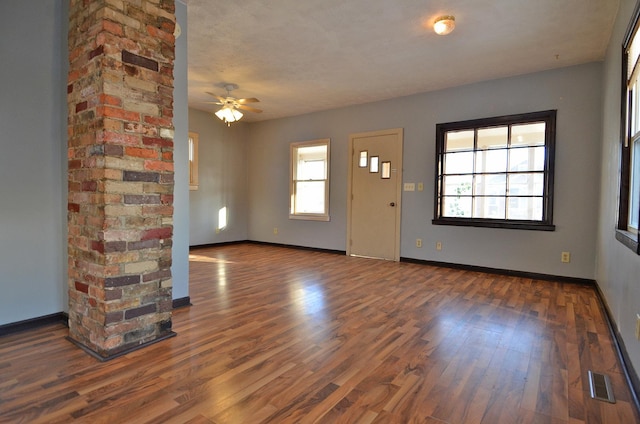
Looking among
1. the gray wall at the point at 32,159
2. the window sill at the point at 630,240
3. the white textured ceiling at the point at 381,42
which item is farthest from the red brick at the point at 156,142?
the window sill at the point at 630,240

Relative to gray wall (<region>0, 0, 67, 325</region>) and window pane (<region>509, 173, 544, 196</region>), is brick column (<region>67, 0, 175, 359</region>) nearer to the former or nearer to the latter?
gray wall (<region>0, 0, 67, 325</region>)

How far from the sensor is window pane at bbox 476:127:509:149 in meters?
4.53

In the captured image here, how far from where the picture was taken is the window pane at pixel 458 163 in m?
4.80

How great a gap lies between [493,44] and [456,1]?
1.00 meters

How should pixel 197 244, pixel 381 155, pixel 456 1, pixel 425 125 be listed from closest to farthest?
pixel 456 1
pixel 425 125
pixel 381 155
pixel 197 244

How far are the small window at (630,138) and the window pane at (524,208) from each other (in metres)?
1.72

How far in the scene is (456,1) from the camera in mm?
2775

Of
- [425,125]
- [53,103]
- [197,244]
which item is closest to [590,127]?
[425,125]

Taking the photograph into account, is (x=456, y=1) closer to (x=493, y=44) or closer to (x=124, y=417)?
(x=493, y=44)

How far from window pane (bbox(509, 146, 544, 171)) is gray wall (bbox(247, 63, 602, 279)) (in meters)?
0.20

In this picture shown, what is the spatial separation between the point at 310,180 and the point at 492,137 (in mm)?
3200

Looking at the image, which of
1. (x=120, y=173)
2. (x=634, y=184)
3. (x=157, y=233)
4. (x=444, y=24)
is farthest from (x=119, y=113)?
(x=634, y=184)

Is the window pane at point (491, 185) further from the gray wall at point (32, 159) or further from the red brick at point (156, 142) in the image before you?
the gray wall at point (32, 159)

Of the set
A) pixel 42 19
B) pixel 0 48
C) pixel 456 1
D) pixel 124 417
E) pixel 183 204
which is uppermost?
pixel 456 1
